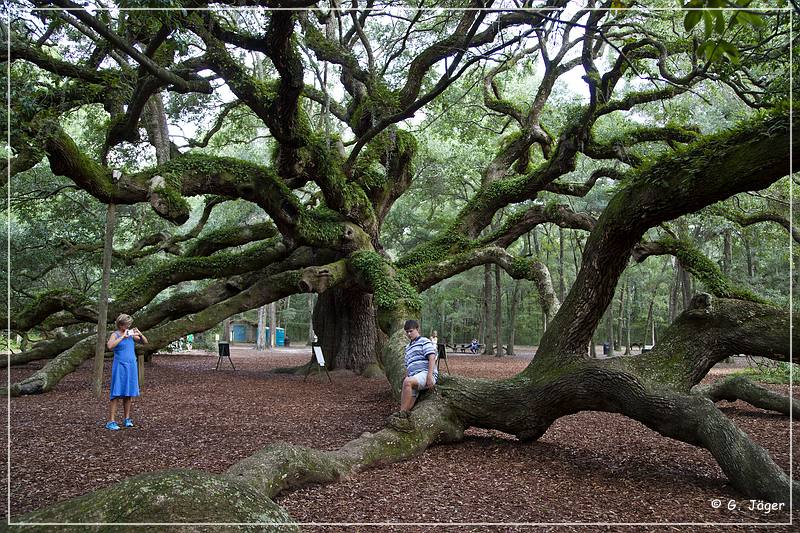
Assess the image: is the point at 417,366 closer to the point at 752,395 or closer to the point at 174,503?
the point at 174,503

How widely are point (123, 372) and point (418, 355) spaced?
372 centimetres

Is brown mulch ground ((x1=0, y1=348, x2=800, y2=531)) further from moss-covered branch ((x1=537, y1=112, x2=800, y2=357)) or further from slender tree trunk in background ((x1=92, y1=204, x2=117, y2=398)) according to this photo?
moss-covered branch ((x1=537, y1=112, x2=800, y2=357))

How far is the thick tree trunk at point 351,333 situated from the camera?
45.1 feet

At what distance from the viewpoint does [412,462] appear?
5527mm

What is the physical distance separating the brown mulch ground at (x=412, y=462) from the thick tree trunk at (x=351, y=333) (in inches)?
171

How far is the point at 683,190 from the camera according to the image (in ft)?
15.2

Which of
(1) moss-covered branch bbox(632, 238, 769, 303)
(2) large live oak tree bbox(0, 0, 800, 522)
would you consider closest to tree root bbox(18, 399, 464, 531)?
(2) large live oak tree bbox(0, 0, 800, 522)

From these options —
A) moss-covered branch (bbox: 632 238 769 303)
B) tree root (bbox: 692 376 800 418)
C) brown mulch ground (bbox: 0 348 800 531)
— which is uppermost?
moss-covered branch (bbox: 632 238 769 303)

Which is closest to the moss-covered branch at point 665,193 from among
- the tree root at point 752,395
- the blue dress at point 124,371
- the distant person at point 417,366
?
the distant person at point 417,366

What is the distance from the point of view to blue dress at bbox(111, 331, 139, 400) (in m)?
6.78

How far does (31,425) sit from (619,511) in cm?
694

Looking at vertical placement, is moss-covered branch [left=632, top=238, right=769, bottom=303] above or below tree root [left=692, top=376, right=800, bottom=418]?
above

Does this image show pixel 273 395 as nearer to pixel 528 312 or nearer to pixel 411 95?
pixel 411 95

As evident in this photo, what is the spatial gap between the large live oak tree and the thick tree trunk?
0.19ft
